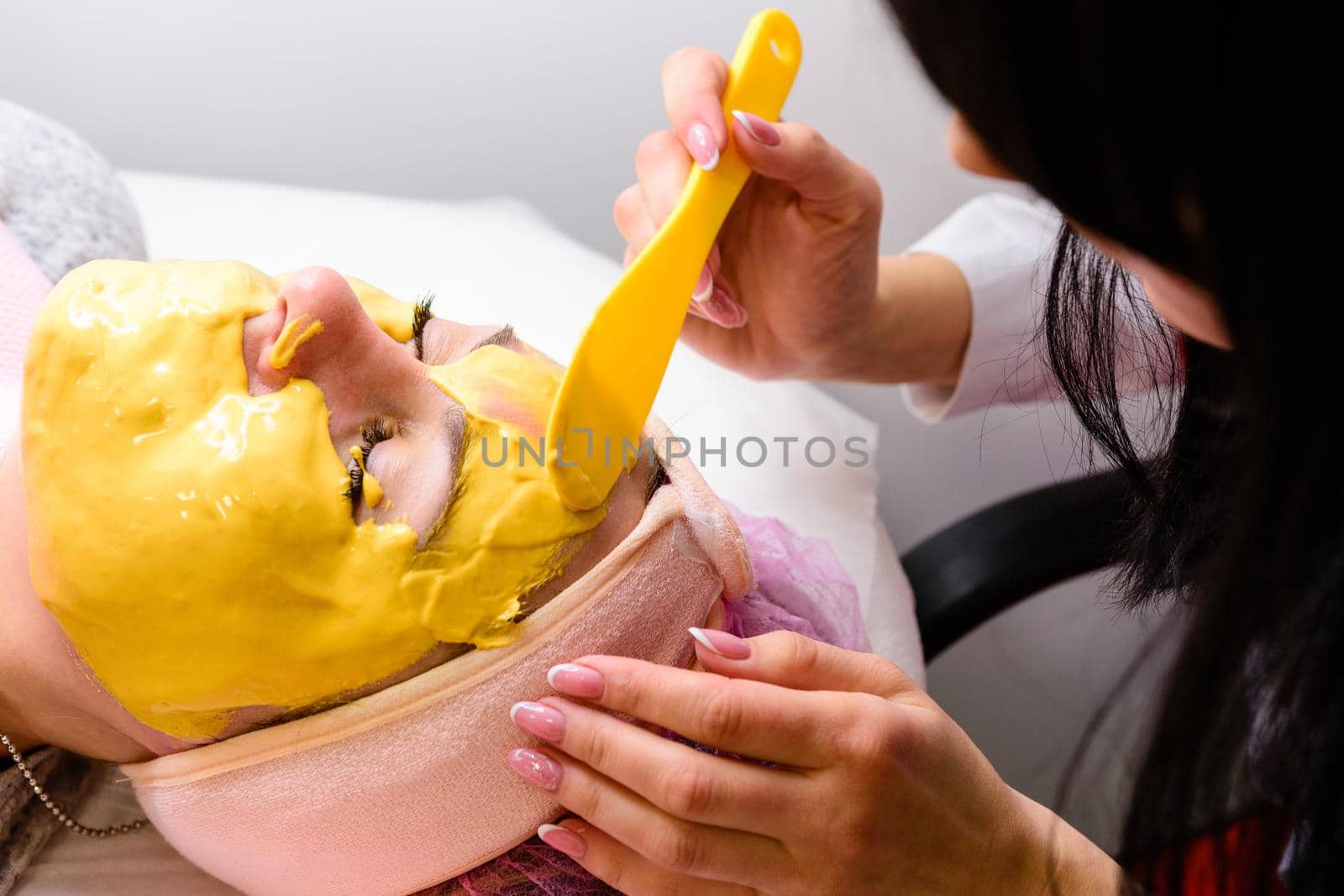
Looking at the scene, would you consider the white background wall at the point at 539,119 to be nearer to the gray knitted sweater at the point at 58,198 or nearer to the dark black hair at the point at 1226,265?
the gray knitted sweater at the point at 58,198

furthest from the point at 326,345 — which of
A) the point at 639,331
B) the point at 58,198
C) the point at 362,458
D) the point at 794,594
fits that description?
the point at 58,198

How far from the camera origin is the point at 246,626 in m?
0.59

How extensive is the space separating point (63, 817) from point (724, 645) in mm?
538

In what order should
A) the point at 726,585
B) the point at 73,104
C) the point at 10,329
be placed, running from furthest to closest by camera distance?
the point at 73,104 → the point at 10,329 → the point at 726,585

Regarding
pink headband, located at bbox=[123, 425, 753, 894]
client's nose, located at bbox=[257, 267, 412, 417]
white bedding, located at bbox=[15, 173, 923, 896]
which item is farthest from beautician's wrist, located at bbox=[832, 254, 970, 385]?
client's nose, located at bbox=[257, 267, 412, 417]

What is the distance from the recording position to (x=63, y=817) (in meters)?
0.78

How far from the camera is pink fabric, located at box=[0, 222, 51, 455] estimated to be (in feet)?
2.74

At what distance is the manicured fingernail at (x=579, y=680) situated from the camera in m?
0.61

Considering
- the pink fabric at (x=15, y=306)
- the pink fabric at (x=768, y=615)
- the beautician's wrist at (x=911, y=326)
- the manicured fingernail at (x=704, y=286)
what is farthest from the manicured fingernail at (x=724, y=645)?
the pink fabric at (x=15, y=306)

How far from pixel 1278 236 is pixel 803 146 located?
48 centimetres

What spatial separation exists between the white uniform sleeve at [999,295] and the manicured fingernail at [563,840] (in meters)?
0.70

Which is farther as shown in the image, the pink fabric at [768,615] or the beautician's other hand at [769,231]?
the beautician's other hand at [769,231]

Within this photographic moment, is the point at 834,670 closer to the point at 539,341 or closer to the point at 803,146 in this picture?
the point at 803,146

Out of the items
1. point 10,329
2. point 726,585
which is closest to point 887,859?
point 726,585
